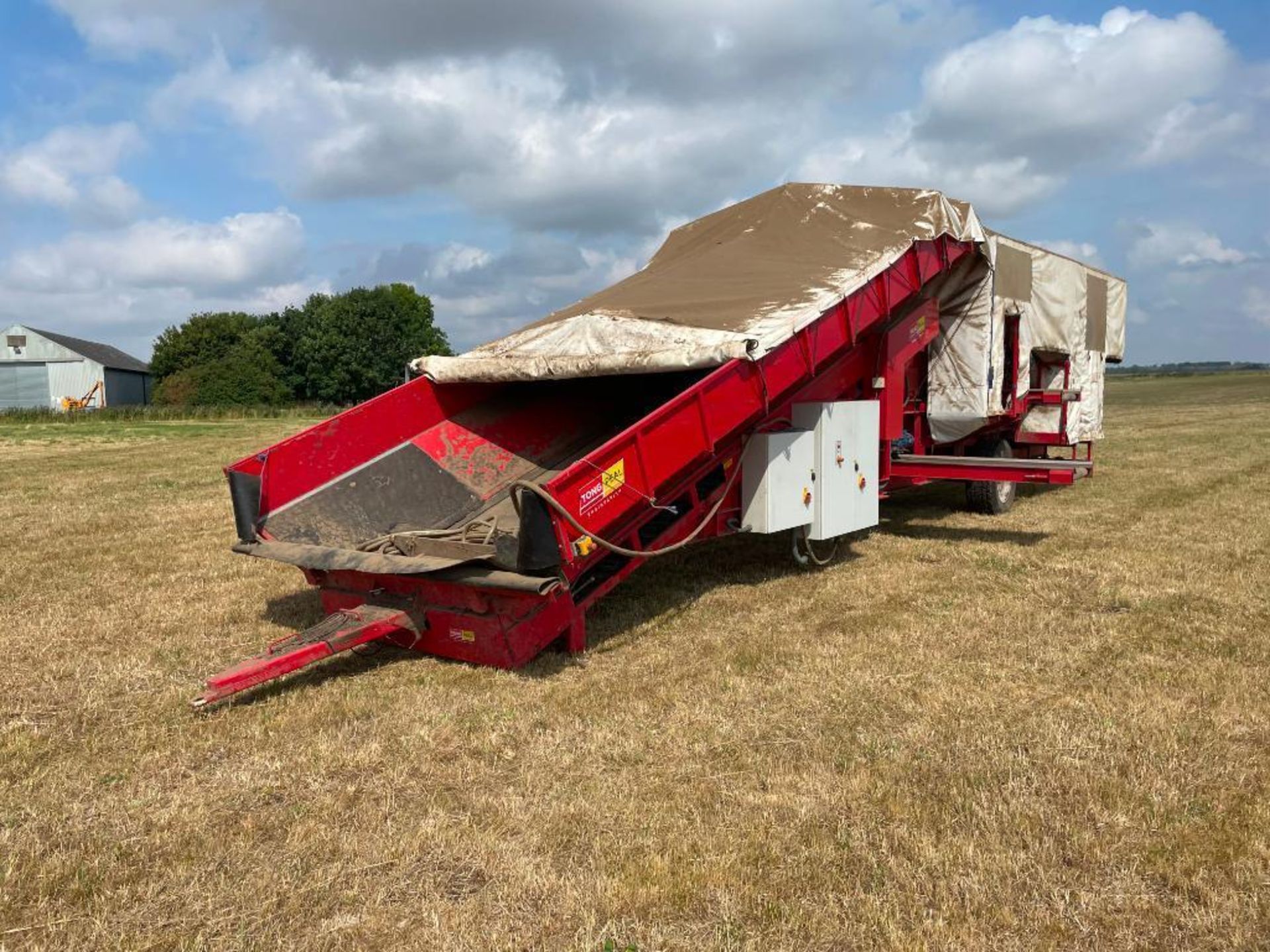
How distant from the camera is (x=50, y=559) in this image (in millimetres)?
7609

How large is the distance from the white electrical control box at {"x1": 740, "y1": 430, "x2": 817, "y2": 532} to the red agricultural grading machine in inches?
0.5

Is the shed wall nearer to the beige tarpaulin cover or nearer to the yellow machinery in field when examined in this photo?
the yellow machinery in field

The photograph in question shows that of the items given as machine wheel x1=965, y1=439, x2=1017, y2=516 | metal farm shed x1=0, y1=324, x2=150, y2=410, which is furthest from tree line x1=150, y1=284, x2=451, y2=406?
machine wheel x1=965, y1=439, x2=1017, y2=516

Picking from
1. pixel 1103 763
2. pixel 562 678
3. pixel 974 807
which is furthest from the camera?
pixel 562 678

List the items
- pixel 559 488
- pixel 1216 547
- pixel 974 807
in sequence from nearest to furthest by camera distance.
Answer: pixel 974 807, pixel 559 488, pixel 1216 547

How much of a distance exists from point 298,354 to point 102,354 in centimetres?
1761

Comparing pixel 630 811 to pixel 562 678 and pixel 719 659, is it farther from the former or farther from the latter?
pixel 719 659

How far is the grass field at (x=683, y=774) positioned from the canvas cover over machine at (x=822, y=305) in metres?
1.74

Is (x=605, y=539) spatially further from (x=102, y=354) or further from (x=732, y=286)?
(x=102, y=354)

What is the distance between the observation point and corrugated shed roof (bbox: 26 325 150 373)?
60250 mm

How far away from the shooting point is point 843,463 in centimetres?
648

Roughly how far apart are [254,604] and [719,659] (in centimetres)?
325

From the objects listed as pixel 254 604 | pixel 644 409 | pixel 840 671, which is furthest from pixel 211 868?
pixel 644 409

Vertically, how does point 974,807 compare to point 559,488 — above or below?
below
